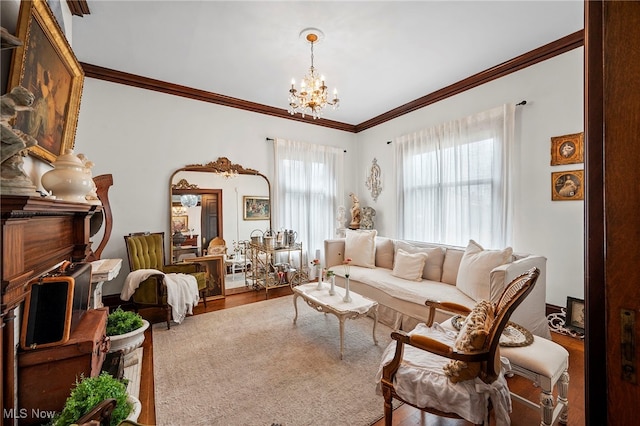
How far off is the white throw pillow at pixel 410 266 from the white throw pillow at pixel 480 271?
52 centimetres

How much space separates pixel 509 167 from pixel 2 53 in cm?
435

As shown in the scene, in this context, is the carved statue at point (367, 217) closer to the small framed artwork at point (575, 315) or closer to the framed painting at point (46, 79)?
the small framed artwork at point (575, 315)

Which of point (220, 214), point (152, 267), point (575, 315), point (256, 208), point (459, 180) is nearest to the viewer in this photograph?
point (575, 315)

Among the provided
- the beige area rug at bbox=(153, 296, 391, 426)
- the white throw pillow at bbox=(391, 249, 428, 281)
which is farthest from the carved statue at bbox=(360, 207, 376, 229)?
the beige area rug at bbox=(153, 296, 391, 426)

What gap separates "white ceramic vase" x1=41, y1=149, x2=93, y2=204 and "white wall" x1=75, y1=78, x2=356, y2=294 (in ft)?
7.86

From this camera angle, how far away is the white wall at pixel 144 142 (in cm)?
347

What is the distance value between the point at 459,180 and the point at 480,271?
1621mm

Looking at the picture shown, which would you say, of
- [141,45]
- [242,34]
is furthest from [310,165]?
[141,45]

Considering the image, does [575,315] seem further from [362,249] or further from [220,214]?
[220,214]

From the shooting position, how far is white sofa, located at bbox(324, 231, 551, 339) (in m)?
2.53

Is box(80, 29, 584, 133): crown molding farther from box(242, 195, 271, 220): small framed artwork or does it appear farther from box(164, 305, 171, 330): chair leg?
box(164, 305, 171, 330): chair leg

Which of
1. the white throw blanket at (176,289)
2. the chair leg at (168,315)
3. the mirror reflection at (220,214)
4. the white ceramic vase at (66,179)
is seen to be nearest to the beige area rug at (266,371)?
the chair leg at (168,315)

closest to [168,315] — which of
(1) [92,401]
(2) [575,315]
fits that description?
(1) [92,401]

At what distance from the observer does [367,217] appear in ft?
17.3
